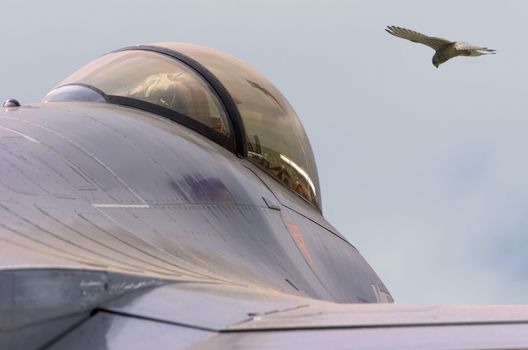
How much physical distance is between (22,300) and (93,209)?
1.56 m

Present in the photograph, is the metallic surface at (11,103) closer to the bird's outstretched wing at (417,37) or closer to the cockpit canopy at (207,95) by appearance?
the cockpit canopy at (207,95)

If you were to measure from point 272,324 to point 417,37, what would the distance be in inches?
449

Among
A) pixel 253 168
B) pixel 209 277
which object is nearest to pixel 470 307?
pixel 209 277

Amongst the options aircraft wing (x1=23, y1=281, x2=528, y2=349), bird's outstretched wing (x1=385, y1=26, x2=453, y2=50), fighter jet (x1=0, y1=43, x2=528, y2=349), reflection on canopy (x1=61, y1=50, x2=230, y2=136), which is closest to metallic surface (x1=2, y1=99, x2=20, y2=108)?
fighter jet (x1=0, y1=43, x2=528, y2=349)

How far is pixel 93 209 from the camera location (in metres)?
6.04

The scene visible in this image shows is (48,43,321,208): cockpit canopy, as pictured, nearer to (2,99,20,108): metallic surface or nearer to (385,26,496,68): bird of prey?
(2,99,20,108): metallic surface

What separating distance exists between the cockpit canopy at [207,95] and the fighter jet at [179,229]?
18 mm

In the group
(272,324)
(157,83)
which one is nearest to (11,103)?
(157,83)

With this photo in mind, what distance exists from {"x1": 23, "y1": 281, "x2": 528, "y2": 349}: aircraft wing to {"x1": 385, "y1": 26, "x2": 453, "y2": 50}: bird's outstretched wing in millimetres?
9642

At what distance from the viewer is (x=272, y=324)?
14.7 ft

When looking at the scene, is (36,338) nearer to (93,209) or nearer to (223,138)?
(93,209)

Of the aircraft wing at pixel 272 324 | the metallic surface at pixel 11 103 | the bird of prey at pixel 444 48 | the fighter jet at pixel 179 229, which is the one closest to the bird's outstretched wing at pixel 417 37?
the bird of prey at pixel 444 48

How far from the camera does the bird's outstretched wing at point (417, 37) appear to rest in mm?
14523

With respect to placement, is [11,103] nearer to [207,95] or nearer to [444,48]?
[207,95]
